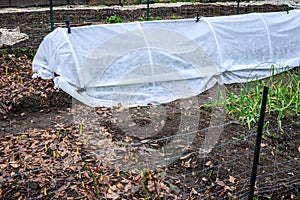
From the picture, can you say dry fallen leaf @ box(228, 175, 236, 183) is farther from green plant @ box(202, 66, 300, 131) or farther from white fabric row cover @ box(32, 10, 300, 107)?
white fabric row cover @ box(32, 10, 300, 107)

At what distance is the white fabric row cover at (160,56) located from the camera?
17.1 ft

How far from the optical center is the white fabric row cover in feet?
17.1

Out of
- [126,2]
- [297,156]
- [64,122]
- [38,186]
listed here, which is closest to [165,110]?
[64,122]

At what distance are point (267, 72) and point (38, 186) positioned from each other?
14.0 feet

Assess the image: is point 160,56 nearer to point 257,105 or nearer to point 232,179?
point 257,105

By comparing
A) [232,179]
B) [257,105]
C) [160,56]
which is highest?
[160,56]

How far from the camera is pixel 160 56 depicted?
5551 millimetres

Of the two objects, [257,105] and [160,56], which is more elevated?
[160,56]

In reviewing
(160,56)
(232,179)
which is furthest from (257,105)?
(160,56)

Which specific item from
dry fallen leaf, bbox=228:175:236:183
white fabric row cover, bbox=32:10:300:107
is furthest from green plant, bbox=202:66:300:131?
dry fallen leaf, bbox=228:175:236:183

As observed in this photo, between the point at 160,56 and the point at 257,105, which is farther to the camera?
the point at 160,56

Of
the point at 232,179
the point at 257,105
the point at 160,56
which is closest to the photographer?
the point at 232,179

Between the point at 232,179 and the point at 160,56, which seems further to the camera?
the point at 160,56

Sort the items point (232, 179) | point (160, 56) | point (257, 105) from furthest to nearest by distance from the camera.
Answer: point (160, 56), point (257, 105), point (232, 179)
